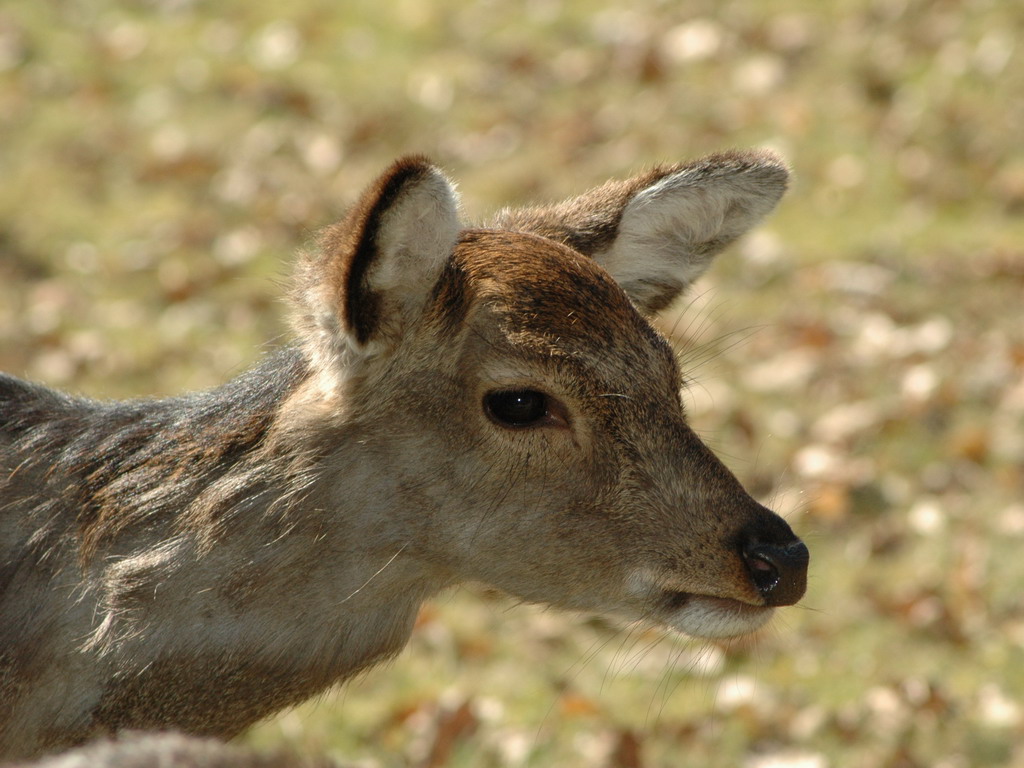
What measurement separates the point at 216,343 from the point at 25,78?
13.7ft

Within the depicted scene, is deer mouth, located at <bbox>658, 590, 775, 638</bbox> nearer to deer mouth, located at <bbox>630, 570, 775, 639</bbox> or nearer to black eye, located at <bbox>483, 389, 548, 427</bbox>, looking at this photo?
deer mouth, located at <bbox>630, 570, 775, 639</bbox>

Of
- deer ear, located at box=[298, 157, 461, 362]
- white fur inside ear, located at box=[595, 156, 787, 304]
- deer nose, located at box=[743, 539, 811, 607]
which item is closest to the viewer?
deer ear, located at box=[298, 157, 461, 362]

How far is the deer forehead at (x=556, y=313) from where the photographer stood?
3338 millimetres

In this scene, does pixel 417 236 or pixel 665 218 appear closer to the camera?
pixel 417 236

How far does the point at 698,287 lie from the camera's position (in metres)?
8.26

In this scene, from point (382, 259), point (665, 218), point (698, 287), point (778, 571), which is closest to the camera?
point (382, 259)

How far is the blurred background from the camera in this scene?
5324 mm

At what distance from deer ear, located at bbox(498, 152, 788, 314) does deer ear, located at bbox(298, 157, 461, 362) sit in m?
0.62

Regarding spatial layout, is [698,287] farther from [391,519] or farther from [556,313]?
[391,519]

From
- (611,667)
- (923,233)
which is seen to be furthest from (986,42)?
(611,667)

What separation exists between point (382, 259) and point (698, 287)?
527cm

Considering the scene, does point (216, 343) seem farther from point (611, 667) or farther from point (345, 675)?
point (345, 675)

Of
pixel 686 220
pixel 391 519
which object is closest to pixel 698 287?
pixel 686 220

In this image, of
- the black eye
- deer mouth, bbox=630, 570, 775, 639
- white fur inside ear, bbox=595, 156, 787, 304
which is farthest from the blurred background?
deer mouth, bbox=630, 570, 775, 639
